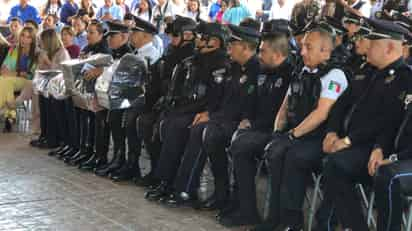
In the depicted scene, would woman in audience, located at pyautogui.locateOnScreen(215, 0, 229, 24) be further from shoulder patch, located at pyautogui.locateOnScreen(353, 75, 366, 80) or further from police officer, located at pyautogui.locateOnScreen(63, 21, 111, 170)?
shoulder patch, located at pyautogui.locateOnScreen(353, 75, 366, 80)

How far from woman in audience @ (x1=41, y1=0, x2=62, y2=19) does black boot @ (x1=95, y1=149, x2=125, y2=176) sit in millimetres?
8731

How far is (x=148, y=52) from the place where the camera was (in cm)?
728

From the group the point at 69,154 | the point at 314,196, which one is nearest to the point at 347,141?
the point at 314,196

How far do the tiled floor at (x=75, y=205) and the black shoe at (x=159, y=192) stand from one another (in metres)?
0.08

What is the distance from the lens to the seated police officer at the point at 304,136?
5.00 meters

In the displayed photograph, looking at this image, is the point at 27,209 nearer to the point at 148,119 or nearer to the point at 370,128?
the point at 148,119

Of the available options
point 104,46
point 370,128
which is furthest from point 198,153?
point 104,46

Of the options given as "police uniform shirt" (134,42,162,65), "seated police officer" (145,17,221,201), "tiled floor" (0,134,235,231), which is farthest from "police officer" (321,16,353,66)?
"police uniform shirt" (134,42,162,65)

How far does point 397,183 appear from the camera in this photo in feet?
14.5

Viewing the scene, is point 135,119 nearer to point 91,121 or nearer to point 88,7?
point 91,121

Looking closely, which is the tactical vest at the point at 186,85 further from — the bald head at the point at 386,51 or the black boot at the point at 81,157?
the bald head at the point at 386,51

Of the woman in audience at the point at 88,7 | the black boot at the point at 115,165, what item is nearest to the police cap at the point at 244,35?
the black boot at the point at 115,165

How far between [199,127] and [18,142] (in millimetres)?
3814

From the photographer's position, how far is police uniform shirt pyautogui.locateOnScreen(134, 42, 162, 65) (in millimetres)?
7250
